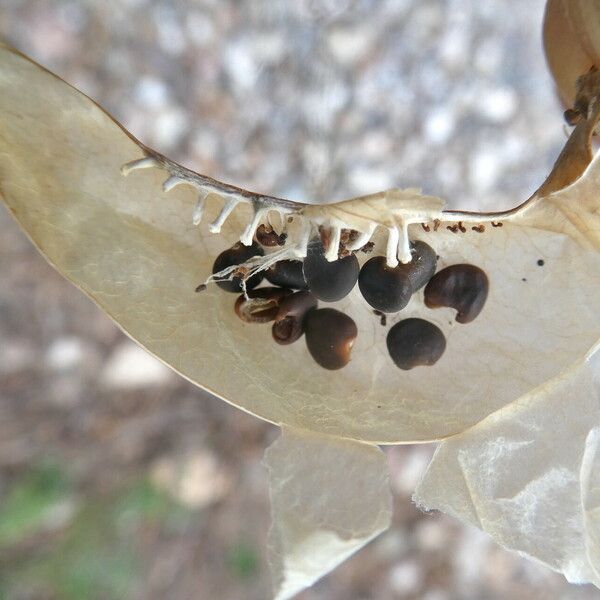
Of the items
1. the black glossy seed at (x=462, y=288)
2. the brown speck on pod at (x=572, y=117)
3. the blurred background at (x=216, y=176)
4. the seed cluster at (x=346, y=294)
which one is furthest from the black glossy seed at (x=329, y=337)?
the blurred background at (x=216, y=176)

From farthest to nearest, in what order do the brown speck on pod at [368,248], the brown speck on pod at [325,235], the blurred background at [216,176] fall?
1. the blurred background at [216,176]
2. the brown speck on pod at [368,248]
3. the brown speck on pod at [325,235]

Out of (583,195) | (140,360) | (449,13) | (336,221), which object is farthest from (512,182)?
(336,221)

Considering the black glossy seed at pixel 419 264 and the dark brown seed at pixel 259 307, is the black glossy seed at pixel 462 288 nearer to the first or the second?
the black glossy seed at pixel 419 264

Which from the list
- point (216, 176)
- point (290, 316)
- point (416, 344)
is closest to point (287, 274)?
point (290, 316)

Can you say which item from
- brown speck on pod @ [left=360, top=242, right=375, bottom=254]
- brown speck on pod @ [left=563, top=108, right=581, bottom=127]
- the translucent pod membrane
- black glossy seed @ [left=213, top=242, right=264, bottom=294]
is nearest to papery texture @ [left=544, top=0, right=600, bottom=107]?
brown speck on pod @ [left=563, top=108, right=581, bottom=127]

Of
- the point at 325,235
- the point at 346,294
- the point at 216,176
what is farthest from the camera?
the point at 216,176

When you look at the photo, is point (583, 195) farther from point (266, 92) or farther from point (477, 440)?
point (266, 92)

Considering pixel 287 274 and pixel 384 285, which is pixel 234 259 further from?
pixel 384 285
